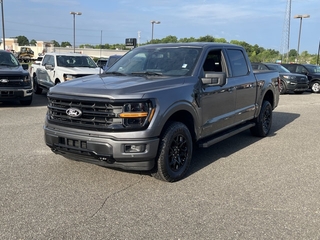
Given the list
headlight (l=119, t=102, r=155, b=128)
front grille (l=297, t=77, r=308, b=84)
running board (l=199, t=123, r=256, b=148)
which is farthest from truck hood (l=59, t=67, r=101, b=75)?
front grille (l=297, t=77, r=308, b=84)

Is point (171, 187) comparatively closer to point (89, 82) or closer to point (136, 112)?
point (136, 112)

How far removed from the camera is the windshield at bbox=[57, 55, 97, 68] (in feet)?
43.0

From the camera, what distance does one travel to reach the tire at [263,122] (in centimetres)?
737

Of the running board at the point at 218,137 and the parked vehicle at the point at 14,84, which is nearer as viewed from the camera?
the running board at the point at 218,137

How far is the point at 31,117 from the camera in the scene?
9445 mm

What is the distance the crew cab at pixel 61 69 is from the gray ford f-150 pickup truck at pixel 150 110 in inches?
251

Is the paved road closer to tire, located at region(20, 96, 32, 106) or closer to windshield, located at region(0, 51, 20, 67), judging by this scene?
tire, located at region(20, 96, 32, 106)

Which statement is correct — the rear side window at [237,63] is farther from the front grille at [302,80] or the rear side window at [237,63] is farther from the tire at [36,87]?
the front grille at [302,80]

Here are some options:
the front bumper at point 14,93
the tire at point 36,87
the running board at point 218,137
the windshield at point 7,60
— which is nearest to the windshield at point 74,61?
the windshield at point 7,60

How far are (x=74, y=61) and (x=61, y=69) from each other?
1.23 m


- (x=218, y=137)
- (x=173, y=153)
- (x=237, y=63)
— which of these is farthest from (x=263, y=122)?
(x=173, y=153)

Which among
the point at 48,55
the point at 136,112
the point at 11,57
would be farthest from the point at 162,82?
the point at 48,55

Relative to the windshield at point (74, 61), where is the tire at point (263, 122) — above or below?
below

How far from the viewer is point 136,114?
412 centimetres
